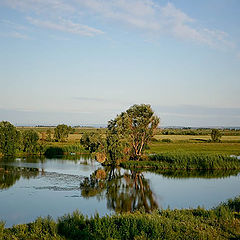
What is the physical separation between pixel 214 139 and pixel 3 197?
55458 mm

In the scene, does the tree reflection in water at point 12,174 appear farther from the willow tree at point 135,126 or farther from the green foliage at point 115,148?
the willow tree at point 135,126

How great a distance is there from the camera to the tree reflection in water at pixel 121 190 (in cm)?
1769

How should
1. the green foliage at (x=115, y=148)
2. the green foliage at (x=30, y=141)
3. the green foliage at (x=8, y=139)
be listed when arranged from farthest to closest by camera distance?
the green foliage at (x=30, y=141), the green foliage at (x=8, y=139), the green foliage at (x=115, y=148)

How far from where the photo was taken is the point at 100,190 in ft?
70.1

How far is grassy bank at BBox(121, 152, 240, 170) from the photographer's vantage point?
1284 inches

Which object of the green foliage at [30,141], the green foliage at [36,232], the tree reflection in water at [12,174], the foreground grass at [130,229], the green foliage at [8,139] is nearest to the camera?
the foreground grass at [130,229]

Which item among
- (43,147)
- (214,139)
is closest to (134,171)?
(43,147)

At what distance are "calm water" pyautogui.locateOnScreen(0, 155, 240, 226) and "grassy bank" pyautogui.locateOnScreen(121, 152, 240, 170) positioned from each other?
6.29 ft

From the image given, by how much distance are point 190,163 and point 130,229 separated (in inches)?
930

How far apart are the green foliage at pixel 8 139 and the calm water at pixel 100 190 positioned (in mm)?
10539

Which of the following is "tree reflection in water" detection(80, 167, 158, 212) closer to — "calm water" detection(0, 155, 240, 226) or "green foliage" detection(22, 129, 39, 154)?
"calm water" detection(0, 155, 240, 226)

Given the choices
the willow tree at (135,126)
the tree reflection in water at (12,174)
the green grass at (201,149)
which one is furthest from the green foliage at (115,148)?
the green grass at (201,149)

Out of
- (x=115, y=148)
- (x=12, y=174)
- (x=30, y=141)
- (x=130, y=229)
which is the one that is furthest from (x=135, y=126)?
(x=130, y=229)

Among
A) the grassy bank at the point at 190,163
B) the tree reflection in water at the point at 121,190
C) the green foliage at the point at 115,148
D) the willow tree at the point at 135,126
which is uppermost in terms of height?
the willow tree at the point at 135,126
